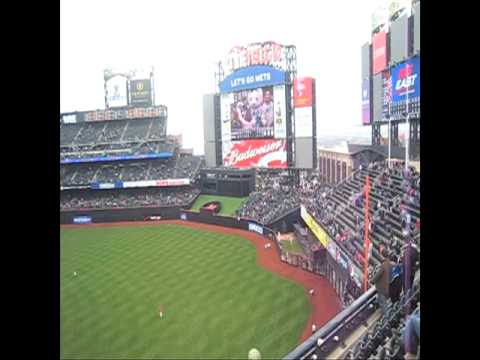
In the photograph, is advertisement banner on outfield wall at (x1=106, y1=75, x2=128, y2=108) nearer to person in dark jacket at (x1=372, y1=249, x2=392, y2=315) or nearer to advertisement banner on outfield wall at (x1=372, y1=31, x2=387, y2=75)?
advertisement banner on outfield wall at (x1=372, y1=31, x2=387, y2=75)

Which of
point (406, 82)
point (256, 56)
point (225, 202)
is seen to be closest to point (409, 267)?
point (406, 82)

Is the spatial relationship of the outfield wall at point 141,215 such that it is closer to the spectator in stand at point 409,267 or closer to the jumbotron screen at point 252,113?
the jumbotron screen at point 252,113

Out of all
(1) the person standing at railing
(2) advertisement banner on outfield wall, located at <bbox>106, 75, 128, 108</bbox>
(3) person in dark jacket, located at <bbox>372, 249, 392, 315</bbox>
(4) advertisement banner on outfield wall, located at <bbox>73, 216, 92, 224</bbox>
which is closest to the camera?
(1) the person standing at railing

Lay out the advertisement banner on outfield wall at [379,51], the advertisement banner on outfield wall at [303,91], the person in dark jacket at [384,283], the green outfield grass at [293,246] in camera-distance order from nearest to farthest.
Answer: the person in dark jacket at [384,283] < the green outfield grass at [293,246] < the advertisement banner on outfield wall at [379,51] < the advertisement banner on outfield wall at [303,91]

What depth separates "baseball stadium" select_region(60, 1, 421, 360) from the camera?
13.4 feet

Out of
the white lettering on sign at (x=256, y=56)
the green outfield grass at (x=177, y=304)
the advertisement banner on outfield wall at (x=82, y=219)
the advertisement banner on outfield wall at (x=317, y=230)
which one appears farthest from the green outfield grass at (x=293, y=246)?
the advertisement banner on outfield wall at (x=82, y=219)

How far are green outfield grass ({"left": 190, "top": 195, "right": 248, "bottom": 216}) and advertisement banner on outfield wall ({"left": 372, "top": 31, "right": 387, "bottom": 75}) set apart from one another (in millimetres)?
5514

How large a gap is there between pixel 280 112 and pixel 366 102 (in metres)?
3.05

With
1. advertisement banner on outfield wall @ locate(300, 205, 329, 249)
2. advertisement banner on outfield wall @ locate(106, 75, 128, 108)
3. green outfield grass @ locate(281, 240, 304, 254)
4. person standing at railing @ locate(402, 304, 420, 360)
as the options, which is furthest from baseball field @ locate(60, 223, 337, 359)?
advertisement banner on outfield wall @ locate(106, 75, 128, 108)

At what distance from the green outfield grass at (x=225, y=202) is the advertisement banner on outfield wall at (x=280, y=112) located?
2.42 meters

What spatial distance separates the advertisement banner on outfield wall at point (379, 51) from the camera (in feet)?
28.2

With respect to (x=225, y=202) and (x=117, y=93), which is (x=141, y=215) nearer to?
(x=225, y=202)
